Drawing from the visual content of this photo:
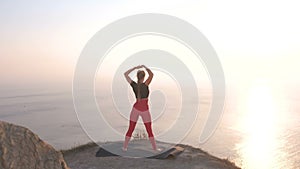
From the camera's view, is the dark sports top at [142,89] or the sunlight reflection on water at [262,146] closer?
the dark sports top at [142,89]

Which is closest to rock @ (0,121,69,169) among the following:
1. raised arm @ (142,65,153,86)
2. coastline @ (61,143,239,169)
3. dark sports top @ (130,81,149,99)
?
coastline @ (61,143,239,169)

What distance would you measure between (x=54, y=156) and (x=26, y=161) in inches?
21.2

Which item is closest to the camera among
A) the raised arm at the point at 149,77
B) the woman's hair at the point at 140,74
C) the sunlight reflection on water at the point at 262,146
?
the woman's hair at the point at 140,74

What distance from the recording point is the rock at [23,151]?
17.3 ft

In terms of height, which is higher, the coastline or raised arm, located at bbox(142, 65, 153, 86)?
raised arm, located at bbox(142, 65, 153, 86)

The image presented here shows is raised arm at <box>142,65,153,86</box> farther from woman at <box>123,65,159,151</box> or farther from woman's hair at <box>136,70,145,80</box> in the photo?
woman's hair at <box>136,70,145,80</box>

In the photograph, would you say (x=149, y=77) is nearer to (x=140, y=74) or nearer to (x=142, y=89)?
(x=140, y=74)

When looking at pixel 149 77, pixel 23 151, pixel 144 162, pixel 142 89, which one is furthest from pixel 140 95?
pixel 23 151

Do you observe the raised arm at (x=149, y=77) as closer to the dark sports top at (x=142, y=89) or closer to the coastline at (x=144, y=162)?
the dark sports top at (x=142, y=89)

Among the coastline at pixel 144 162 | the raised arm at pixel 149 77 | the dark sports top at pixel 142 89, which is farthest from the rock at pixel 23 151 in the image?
the raised arm at pixel 149 77

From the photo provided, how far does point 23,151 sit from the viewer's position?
5473 millimetres

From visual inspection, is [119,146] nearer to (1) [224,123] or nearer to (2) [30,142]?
(2) [30,142]

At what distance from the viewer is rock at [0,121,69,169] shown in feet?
17.3

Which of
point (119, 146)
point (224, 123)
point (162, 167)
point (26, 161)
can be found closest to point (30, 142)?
point (26, 161)
